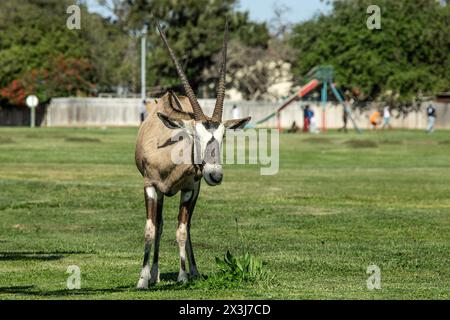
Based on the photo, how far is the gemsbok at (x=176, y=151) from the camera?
14328 mm

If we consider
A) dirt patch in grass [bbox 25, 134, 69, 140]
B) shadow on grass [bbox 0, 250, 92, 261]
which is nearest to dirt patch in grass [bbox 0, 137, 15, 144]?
dirt patch in grass [bbox 25, 134, 69, 140]

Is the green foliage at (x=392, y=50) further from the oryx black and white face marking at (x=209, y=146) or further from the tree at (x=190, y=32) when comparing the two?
the oryx black and white face marking at (x=209, y=146)

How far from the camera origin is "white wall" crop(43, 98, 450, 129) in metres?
110

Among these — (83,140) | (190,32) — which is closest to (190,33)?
(190,32)

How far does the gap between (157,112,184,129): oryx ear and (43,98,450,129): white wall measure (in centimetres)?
9401

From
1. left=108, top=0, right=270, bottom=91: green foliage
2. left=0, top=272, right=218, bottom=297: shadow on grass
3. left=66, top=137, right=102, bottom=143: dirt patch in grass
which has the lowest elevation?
left=0, top=272, right=218, bottom=297: shadow on grass

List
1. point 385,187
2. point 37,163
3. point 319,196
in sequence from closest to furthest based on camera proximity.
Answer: point 319,196
point 385,187
point 37,163

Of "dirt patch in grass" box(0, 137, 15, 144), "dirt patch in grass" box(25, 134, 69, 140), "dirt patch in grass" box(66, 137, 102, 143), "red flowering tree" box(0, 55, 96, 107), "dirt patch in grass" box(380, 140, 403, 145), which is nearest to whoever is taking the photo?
"dirt patch in grass" box(0, 137, 15, 144)

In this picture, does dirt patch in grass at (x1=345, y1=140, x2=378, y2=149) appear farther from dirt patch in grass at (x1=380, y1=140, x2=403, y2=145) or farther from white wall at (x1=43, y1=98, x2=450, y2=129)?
white wall at (x1=43, y1=98, x2=450, y2=129)

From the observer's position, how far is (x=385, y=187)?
35.5 meters
